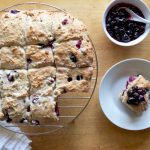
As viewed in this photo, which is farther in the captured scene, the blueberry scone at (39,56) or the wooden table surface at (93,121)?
the wooden table surface at (93,121)

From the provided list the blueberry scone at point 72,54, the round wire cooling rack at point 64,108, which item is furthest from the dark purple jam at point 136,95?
the blueberry scone at point 72,54

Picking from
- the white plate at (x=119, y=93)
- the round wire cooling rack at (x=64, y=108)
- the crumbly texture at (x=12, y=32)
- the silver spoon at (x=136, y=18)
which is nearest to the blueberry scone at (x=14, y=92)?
the crumbly texture at (x=12, y=32)

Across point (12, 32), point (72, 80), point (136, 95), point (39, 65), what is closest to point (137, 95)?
point (136, 95)

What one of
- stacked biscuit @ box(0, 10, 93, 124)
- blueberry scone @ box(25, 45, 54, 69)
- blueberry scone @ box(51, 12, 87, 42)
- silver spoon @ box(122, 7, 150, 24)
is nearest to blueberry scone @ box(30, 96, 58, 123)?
stacked biscuit @ box(0, 10, 93, 124)

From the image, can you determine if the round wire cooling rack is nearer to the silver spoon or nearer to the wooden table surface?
the wooden table surface

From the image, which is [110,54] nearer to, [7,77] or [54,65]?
[54,65]

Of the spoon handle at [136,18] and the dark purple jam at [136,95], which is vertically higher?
the spoon handle at [136,18]

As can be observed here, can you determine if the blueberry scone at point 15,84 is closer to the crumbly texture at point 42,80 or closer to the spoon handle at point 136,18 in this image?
the crumbly texture at point 42,80
